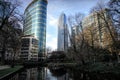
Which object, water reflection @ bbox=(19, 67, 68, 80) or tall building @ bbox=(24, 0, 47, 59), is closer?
water reflection @ bbox=(19, 67, 68, 80)

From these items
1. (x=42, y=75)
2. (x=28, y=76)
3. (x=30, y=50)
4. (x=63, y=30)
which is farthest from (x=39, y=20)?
(x=28, y=76)

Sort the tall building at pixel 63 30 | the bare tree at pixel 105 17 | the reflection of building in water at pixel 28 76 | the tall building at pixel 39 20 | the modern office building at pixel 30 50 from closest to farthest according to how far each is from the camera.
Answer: the reflection of building in water at pixel 28 76, the bare tree at pixel 105 17, the tall building at pixel 63 30, the modern office building at pixel 30 50, the tall building at pixel 39 20

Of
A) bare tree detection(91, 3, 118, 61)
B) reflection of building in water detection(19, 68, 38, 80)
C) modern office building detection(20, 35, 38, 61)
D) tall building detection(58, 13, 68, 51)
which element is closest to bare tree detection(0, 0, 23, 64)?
reflection of building in water detection(19, 68, 38, 80)

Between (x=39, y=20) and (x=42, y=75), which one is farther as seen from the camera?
(x=39, y=20)

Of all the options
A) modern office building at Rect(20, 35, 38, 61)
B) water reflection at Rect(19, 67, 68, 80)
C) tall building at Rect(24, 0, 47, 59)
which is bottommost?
water reflection at Rect(19, 67, 68, 80)

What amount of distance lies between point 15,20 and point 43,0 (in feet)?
302

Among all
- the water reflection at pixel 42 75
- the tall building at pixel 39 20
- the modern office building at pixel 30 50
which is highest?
the tall building at pixel 39 20

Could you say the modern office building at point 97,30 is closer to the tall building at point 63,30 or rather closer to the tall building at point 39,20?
the tall building at point 63,30

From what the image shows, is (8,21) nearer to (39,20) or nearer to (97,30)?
(97,30)

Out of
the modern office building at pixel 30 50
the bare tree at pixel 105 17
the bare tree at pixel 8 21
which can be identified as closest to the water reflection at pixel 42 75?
the bare tree at pixel 8 21

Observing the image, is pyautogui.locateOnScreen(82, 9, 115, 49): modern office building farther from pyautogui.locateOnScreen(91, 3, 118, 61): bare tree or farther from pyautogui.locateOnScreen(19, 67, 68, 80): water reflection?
pyautogui.locateOnScreen(19, 67, 68, 80): water reflection

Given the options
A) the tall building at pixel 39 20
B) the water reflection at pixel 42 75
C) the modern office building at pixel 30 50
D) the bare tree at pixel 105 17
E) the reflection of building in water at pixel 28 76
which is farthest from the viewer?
the tall building at pixel 39 20

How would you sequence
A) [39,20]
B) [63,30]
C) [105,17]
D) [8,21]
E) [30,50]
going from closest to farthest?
[8,21]
[105,17]
[63,30]
[30,50]
[39,20]

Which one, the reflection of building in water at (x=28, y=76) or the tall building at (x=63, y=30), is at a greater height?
the tall building at (x=63, y=30)
